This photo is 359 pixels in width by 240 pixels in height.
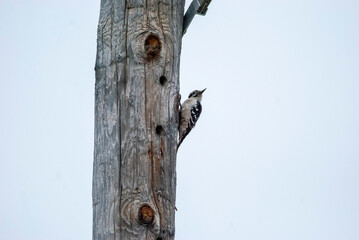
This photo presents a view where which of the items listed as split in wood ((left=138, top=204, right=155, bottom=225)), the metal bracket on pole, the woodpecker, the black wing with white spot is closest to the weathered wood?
split in wood ((left=138, top=204, right=155, bottom=225))

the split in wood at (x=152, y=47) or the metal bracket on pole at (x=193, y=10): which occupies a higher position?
the metal bracket on pole at (x=193, y=10)

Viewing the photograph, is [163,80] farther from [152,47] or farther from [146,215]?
[146,215]

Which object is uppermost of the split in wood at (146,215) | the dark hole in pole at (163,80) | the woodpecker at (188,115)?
the woodpecker at (188,115)

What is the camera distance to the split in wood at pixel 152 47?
4.39 m

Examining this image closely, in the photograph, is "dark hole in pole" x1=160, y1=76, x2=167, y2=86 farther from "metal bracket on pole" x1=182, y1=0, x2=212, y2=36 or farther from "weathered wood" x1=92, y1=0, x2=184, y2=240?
"metal bracket on pole" x1=182, y1=0, x2=212, y2=36

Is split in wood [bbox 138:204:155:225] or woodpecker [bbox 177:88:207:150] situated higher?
woodpecker [bbox 177:88:207:150]

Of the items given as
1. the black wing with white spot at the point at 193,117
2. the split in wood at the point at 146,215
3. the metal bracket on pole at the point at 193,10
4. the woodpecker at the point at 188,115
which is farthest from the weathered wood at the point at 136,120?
the black wing with white spot at the point at 193,117

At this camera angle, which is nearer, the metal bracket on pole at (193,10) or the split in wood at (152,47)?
the split in wood at (152,47)

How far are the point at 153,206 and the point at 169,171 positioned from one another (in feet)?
0.94

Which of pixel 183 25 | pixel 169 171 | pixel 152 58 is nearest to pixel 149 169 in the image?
pixel 169 171

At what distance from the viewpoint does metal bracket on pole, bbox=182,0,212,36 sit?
16.2 ft

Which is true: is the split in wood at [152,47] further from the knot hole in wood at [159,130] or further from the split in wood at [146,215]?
the split in wood at [146,215]

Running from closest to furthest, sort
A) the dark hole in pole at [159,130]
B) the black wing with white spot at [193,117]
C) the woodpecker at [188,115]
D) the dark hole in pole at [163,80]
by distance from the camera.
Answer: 1. the dark hole in pole at [159,130]
2. the dark hole in pole at [163,80]
3. the woodpecker at [188,115]
4. the black wing with white spot at [193,117]

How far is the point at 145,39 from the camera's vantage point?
14.4 ft
